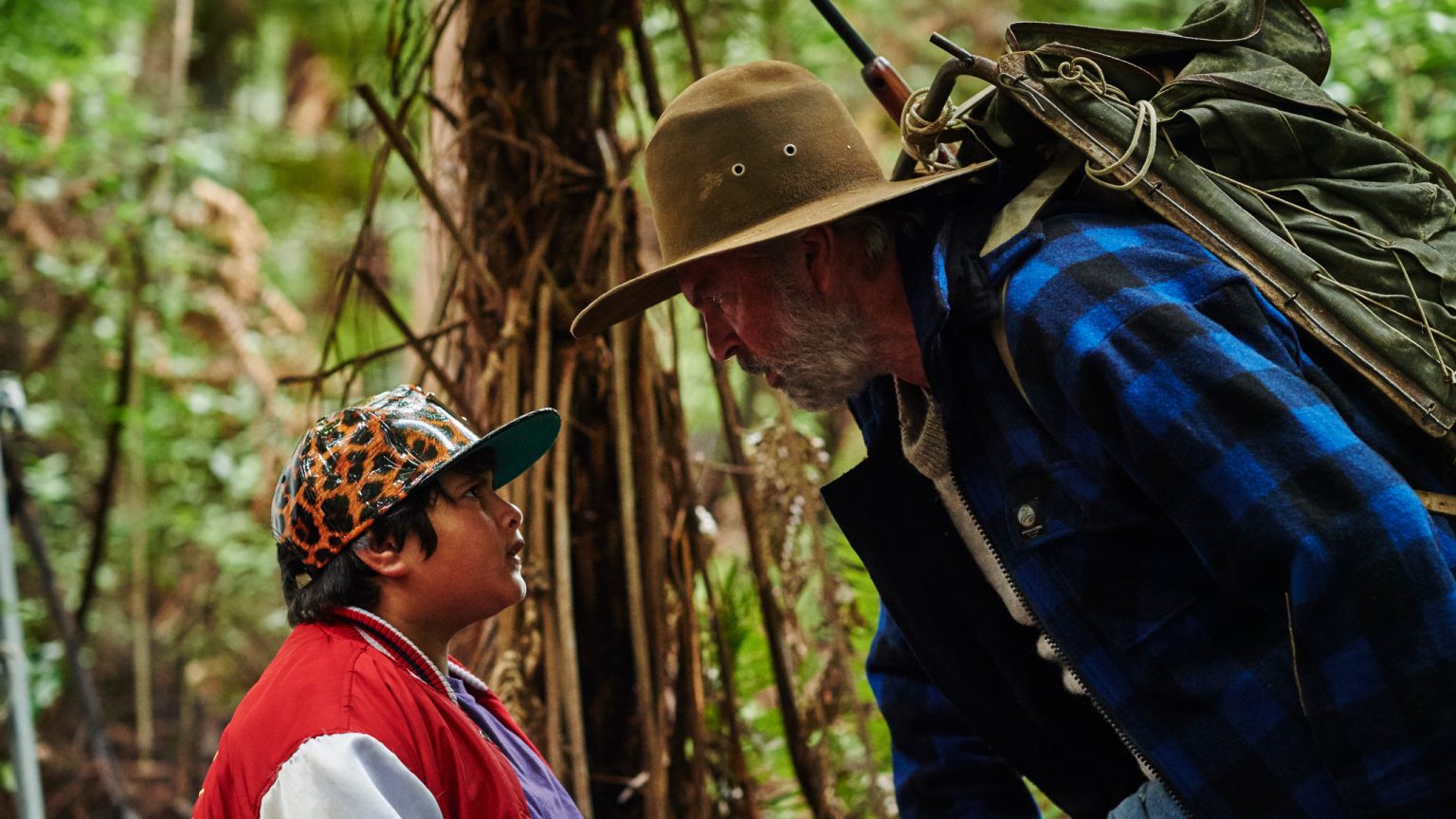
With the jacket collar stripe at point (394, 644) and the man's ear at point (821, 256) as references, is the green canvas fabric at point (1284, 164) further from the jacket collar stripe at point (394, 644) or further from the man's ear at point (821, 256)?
the jacket collar stripe at point (394, 644)

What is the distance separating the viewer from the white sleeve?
5.39ft

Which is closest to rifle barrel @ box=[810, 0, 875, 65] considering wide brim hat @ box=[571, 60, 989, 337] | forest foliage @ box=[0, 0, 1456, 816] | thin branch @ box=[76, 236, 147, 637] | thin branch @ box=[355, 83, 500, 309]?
wide brim hat @ box=[571, 60, 989, 337]

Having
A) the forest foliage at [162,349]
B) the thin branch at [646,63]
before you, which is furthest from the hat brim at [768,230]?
the forest foliage at [162,349]

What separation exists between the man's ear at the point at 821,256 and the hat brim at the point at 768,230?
47 millimetres

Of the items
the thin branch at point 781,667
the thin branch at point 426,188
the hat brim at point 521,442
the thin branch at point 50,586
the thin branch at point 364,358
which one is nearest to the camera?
the hat brim at point 521,442

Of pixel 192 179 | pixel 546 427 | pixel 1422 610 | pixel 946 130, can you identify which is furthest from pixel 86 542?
pixel 1422 610

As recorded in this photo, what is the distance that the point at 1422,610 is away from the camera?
1432 millimetres

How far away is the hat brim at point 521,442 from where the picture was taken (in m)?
2.11

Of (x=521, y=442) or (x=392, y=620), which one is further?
(x=521, y=442)

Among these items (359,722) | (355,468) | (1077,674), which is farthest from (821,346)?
(359,722)

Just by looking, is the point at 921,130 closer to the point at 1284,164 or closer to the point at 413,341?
the point at 1284,164

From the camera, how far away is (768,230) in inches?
74.2

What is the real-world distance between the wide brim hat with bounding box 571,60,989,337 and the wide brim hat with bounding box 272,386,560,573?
0.39m

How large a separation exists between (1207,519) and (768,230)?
0.72 meters
